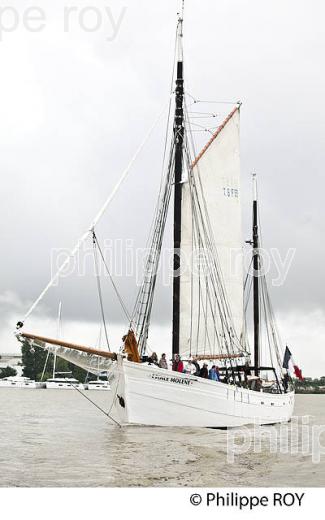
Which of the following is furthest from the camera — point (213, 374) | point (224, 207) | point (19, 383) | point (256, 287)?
point (19, 383)

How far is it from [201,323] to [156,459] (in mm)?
23157

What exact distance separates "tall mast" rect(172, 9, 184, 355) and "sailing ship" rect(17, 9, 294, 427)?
6cm

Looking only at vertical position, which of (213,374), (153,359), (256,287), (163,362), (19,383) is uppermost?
(256,287)

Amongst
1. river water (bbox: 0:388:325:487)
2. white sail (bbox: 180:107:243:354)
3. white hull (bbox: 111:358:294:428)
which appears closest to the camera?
river water (bbox: 0:388:325:487)

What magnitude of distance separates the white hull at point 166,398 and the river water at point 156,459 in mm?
736

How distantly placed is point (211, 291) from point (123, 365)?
590 inches

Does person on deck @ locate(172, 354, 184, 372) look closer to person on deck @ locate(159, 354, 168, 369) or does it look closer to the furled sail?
person on deck @ locate(159, 354, 168, 369)

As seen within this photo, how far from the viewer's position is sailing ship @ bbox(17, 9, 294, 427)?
1329 inches

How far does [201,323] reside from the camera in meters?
46.3

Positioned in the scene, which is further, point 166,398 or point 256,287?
point 256,287

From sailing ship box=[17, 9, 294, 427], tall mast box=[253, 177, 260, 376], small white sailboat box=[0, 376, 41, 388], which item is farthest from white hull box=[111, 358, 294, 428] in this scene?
small white sailboat box=[0, 376, 41, 388]

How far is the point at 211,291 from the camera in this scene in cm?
4716

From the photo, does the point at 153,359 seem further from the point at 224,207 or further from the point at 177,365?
the point at 224,207

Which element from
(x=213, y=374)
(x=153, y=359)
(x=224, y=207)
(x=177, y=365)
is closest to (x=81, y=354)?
(x=153, y=359)
